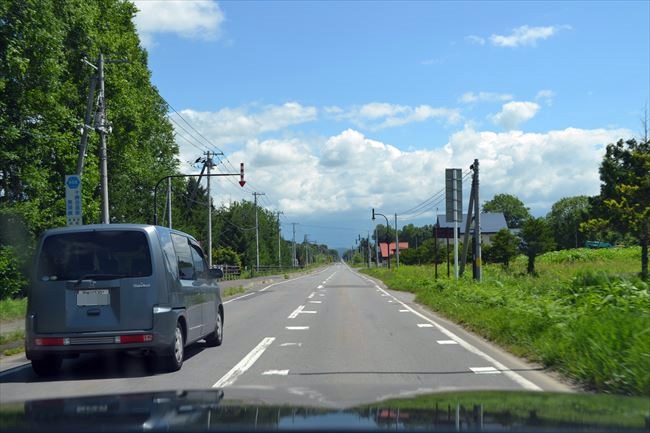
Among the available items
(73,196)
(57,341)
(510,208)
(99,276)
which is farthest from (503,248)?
(510,208)

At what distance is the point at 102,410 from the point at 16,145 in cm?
2740

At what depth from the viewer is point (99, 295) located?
8789mm

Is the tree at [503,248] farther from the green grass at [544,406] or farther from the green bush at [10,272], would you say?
the green grass at [544,406]

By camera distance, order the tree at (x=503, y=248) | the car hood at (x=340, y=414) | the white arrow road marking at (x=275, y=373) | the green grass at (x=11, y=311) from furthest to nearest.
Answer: the tree at (x=503, y=248)
the green grass at (x=11, y=311)
the white arrow road marking at (x=275, y=373)
the car hood at (x=340, y=414)

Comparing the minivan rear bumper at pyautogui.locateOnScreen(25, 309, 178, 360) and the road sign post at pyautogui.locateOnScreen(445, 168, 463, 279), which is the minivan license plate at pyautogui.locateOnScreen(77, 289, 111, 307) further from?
the road sign post at pyautogui.locateOnScreen(445, 168, 463, 279)

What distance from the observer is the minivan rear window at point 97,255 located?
886cm

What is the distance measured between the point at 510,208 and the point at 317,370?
16178 centimetres

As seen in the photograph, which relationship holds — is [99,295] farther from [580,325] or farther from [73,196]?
[73,196]

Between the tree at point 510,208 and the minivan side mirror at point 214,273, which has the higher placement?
the tree at point 510,208

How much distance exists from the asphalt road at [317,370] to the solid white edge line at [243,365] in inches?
0.6

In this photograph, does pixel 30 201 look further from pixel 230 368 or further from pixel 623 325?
pixel 623 325


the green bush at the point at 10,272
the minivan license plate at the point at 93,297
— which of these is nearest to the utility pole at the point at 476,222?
the green bush at the point at 10,272

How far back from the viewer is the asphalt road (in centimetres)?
636

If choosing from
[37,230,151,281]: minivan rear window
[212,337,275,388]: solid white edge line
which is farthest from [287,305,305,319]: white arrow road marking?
[37,230,151,281]: minivan rear window
